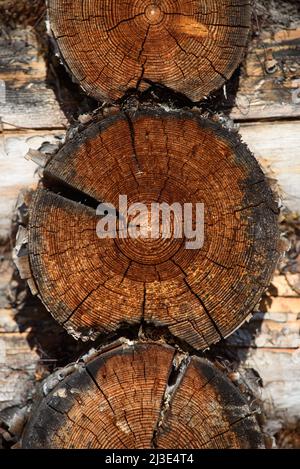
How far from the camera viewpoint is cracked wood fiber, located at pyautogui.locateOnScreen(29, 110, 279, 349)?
266cm

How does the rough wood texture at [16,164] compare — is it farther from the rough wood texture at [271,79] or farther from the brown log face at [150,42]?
the rough wood texture at [271,79]

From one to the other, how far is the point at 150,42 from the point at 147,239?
795 mm

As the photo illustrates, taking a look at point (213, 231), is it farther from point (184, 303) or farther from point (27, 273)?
point (27, 273)

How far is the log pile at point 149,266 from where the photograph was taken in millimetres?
2607

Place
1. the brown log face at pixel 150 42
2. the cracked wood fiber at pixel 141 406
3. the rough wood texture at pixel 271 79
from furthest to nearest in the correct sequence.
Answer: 1. the rough wood texture at pixel 271 79
2. the brown log face at pixel 150 42
3. the cracked wood fiber at pixel 141 406

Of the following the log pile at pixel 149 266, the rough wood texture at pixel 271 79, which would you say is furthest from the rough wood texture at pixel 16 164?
the rough wood texture at pixel 271 79

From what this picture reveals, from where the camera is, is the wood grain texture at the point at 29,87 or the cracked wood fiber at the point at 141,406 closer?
the cracked wood fiber at the point at 141,406

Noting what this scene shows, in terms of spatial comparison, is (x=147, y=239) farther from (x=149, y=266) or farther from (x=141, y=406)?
(x=141, y=406)

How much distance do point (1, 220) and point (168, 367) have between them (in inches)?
45.0

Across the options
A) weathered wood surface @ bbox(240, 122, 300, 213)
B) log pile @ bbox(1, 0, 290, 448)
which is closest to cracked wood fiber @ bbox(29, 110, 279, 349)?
log pile @ bbox(1, 0, 290, 448)

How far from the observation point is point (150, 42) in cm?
275

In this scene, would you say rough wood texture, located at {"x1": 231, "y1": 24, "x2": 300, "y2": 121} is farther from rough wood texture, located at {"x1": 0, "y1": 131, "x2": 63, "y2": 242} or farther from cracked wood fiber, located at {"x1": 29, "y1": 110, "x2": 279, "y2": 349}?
rough wood texture, located at {"x1": 0, "y1": 131, "x2": 63, "y2": 242}

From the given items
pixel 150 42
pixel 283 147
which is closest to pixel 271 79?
pixel 283 147
